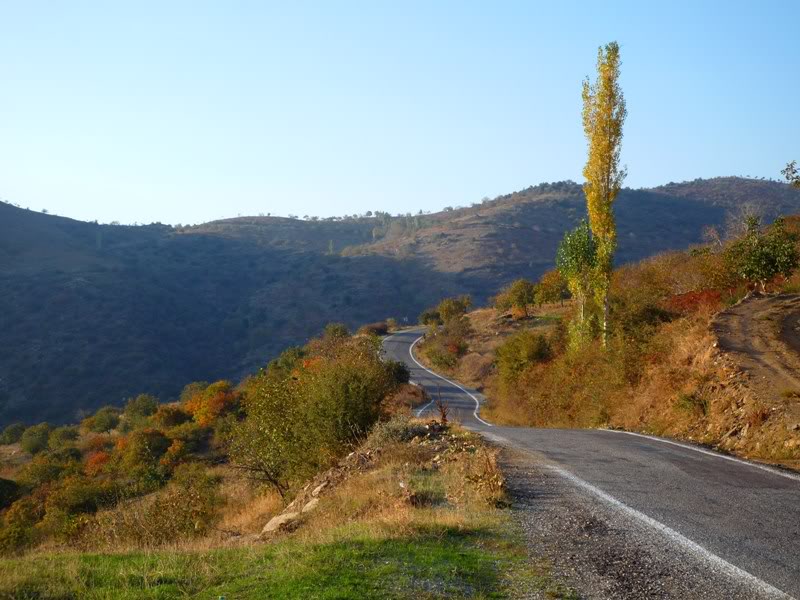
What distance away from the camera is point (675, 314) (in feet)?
84.6

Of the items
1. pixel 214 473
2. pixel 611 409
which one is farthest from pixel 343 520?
pixel 214 473

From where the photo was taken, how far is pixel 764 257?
26.5 meters

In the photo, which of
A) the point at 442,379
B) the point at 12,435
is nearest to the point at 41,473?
the point at 12,435

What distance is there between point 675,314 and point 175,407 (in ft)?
118

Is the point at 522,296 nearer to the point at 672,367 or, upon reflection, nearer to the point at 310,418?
the point at 672,367

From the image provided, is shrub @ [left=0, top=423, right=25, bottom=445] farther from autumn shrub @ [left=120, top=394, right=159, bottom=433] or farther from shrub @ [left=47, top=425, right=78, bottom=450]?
autumn shrub @ [left=120, top=394, right=159, bottom=433]

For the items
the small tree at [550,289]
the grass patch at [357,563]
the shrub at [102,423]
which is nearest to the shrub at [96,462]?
the shrub at [102,423]

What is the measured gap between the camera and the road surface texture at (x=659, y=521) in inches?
226

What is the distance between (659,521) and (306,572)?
3.98 metres

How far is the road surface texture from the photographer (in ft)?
18.8

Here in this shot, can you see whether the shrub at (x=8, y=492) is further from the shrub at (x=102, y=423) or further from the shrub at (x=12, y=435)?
the shrub at (x=12, y=435)

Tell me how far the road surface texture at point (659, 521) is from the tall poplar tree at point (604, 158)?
1417 cm

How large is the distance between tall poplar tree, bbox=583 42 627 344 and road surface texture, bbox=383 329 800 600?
46.5 feet

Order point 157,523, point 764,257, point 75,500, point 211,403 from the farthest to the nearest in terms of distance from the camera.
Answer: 1. point 211,403
2. point 75,500
3. point 764,257
4. point 157,523
